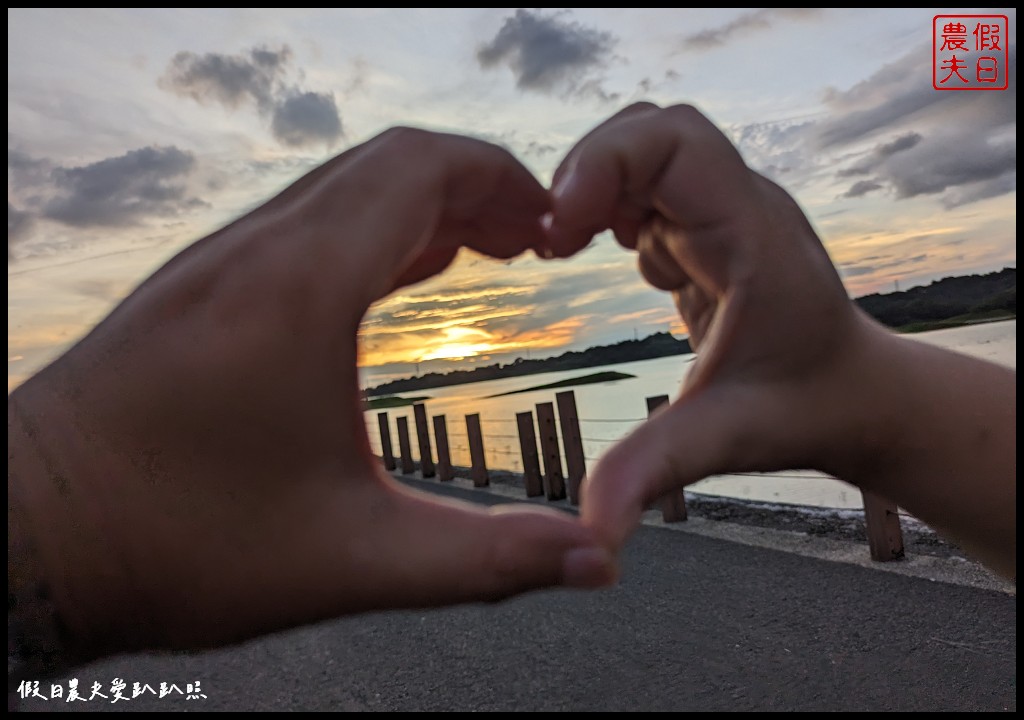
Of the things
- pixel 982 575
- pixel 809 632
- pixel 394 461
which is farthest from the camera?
pixel 394 461

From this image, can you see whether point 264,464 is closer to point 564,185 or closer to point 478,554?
point 478,554

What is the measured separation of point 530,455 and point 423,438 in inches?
124

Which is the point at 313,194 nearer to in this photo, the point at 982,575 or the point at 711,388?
the point at 711,388

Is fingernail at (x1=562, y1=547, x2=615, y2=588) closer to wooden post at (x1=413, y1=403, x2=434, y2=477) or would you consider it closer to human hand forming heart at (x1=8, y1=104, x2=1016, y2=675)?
human hand forming heart at (x1=8, y1=104, x2=1016, y2=675)

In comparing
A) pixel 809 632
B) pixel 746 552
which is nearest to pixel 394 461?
pixel 746 552

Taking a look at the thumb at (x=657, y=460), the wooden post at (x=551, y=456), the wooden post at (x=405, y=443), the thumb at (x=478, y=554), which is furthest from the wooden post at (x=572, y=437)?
the thumb at (x=478, y=554)

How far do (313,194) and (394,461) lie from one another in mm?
10977

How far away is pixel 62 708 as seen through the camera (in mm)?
2891

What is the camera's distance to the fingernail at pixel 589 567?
0.91m

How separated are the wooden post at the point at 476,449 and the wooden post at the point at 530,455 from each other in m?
0.97

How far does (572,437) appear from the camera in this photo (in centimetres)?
600

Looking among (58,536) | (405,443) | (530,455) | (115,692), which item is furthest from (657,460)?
(405,443)

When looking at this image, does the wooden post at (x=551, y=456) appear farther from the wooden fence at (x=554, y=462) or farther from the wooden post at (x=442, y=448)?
the wooden post at (x=442, y=448)

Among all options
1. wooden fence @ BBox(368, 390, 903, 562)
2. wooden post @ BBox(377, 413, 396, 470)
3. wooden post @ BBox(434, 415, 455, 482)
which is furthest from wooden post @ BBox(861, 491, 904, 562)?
wooden post @ BBox(377, 413, 396, 470)
